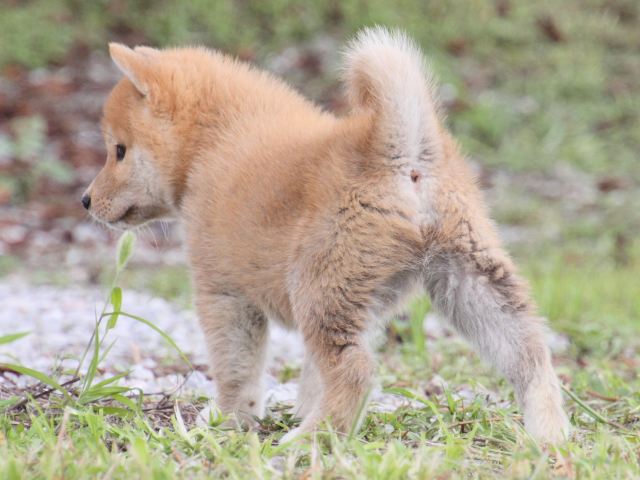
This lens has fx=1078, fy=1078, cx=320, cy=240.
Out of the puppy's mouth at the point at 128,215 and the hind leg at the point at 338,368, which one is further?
the puppy's mouth at the point at 128,215

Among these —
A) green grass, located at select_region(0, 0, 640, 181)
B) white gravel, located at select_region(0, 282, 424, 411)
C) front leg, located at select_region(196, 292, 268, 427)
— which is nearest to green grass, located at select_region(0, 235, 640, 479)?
front leg, located at select_region(196, 292, 268, 427)

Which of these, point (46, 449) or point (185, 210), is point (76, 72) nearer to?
point (185, 210)

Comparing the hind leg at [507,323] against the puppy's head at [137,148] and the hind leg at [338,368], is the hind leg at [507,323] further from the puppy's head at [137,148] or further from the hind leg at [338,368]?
the puppy's head at [137,148]

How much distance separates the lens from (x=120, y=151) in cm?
476

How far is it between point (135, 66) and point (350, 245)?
5.00 ft

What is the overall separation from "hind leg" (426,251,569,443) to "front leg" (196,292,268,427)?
84cm

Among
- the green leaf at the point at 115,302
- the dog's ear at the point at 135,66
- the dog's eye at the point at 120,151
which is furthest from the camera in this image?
the dog's eye at the point at 120,151

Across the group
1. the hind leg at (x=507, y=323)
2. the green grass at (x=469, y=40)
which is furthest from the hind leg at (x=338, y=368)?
the green grass at (x=469, y=40)

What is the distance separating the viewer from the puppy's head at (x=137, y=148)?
4.58 metres

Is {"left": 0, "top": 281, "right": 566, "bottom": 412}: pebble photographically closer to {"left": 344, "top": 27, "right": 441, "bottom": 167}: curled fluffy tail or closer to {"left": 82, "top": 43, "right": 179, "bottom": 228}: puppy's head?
{"left": 82, "top": 43, "right": 179, "bottom": 228}: puppy's head

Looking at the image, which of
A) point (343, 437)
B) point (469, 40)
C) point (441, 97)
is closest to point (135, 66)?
point (343, 437)

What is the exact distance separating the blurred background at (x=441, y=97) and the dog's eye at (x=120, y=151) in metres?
2.92

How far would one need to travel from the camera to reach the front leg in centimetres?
418

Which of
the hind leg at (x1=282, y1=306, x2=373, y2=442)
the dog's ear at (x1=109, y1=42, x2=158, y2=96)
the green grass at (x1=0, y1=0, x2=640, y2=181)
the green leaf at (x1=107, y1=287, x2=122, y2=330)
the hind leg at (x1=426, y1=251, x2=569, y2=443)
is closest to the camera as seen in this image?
the hind leg at (x1=282, y1=306, x2=373, y2=442)
